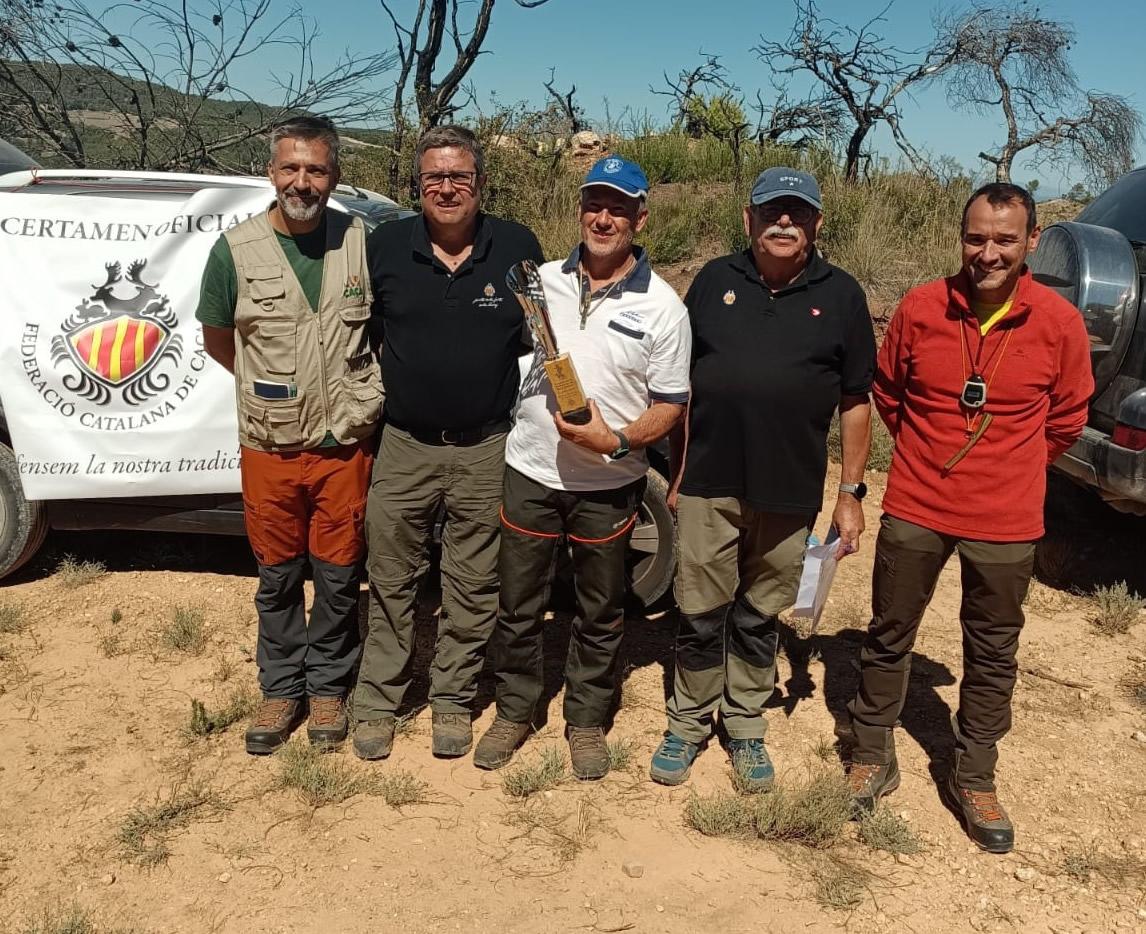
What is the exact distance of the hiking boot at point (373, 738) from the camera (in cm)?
350

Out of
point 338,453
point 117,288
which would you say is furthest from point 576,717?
point 117,288

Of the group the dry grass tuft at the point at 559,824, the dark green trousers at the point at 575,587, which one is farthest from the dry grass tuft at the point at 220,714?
the dry grass tuft at the point at 559,824

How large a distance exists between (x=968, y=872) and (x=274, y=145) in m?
3.16

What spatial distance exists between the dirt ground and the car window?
2.02 metres

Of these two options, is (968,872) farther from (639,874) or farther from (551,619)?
(551,619)

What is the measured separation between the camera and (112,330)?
4.05 meters

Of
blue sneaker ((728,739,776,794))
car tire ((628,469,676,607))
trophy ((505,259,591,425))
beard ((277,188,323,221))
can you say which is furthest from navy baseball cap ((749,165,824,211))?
blue sneaker ((728,739,776,794))

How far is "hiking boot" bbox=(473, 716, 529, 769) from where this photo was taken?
349 centimetres

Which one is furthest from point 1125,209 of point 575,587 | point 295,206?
point 295,206

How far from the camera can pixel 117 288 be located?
13.2 feet

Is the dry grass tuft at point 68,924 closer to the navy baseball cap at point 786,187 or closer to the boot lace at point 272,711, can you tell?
the boot lace at point 272,711

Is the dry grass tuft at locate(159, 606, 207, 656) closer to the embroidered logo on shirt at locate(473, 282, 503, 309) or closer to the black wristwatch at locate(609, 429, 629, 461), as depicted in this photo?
the embroidered logo on shirt at locate(473, 282, 503, 309)

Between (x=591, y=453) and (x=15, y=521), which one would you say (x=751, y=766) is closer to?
(x=591, y=453)

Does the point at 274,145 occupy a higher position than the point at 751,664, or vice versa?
the point at 274,145
